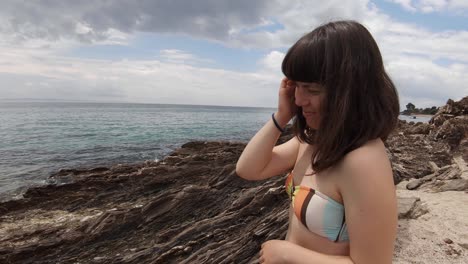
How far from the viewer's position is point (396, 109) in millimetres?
1957

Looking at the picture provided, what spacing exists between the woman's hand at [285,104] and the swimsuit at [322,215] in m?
0.72

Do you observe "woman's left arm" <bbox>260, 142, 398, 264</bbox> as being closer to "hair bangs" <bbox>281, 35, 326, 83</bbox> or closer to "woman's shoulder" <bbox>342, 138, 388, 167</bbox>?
"woman's shoulder" <bbox>342, 138, 388, 167</bbox>

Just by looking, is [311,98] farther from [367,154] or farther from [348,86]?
[367,154]

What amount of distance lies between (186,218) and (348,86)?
6241mm

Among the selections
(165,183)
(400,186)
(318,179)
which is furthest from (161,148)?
(318,179)

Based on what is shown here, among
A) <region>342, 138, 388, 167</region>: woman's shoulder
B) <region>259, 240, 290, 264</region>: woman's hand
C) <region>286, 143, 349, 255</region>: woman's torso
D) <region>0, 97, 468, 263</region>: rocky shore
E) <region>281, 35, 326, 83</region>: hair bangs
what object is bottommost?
<region>0, 97, 468, 263</region>: rocky shore

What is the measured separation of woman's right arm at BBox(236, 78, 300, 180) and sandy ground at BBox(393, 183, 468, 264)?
3711 millimetres

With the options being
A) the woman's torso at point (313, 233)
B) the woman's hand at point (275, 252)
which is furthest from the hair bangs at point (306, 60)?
the woman's hand at point (275, 252)

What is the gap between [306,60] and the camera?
197cm

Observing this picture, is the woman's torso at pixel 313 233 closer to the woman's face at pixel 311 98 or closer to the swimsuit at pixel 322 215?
the swimsuit at pixel 322 215

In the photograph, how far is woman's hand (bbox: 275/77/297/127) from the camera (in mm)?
2512

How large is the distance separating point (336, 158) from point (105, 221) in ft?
22.5

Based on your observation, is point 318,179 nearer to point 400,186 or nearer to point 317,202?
point 317,202

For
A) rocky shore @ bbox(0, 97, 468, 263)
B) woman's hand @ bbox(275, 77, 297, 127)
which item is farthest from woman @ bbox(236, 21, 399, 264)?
rocky shore @ bbox(0, 97, 468, 263)
